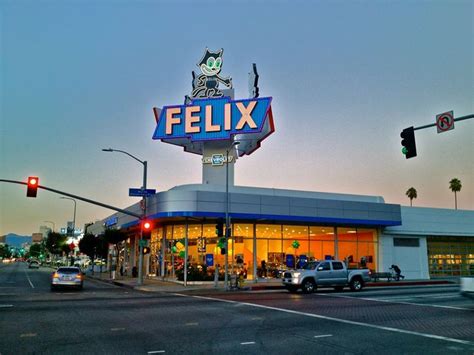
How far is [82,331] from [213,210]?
835 inches

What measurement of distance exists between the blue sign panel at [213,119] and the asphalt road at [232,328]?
21658 millimetres

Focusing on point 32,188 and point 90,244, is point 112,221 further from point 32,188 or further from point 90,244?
point 32,188

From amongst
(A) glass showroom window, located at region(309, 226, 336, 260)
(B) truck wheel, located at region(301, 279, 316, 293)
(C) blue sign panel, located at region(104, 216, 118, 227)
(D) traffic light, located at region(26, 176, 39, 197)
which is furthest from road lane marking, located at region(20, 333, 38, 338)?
(C) blue sign panel, located at region(104, 216, 118, 227)

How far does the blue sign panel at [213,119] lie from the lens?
1495 inches

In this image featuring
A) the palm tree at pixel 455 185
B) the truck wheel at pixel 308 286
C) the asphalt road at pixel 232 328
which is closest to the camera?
the asphalt road at pixel 232 328

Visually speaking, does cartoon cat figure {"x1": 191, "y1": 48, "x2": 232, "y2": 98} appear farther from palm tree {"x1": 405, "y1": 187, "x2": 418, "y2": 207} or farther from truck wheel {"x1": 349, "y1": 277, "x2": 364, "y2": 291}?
palm tree {"x1": 405, "y1": 187, "x2": 418, "y2": 207}

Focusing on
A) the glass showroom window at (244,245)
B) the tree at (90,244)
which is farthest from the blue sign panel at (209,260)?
the tree at (90,244)

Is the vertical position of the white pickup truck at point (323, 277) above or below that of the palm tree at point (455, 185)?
below

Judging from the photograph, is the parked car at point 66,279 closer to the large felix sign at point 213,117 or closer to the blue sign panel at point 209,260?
the blue sign panel at point 209,260

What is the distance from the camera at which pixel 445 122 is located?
48.4 feet

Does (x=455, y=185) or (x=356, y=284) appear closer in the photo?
(x=356, y=284)

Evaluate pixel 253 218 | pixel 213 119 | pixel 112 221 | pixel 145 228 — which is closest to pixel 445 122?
pixel 253 218

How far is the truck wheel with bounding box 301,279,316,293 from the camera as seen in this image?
82.8 feet

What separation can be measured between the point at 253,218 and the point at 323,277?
9.14 meters
